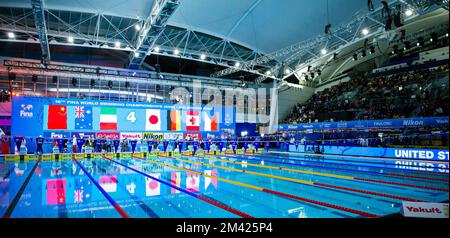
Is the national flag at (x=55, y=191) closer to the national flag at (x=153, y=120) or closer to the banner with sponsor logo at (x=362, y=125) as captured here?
the banner with sponsor logo at (x=362, y=125)

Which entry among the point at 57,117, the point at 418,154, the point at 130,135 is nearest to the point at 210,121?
the point at 130,135

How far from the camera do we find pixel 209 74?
24.4 meters

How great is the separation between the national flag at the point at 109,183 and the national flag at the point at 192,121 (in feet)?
41.4

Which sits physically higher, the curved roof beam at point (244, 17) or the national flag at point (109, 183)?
the curved roof beam at point (244, 17)

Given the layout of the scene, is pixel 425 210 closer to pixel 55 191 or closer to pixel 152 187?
pixel 152 187

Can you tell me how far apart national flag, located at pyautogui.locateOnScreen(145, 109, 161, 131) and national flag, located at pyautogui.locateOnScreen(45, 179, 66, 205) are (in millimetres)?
11737

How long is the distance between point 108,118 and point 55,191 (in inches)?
506

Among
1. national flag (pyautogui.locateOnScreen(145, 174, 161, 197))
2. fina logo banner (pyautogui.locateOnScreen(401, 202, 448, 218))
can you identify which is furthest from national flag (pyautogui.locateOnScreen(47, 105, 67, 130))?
fina logo banner (pyautogui.locateOnScreen(401, 202, 448, 218))

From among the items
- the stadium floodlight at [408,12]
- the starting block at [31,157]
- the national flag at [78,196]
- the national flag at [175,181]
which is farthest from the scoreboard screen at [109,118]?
the stadium floodlight at [408,12]

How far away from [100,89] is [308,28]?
51.0 ft

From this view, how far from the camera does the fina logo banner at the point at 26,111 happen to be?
15.7 meters

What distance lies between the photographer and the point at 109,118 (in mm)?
17984

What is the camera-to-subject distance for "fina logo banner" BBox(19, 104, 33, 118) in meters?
15.7
